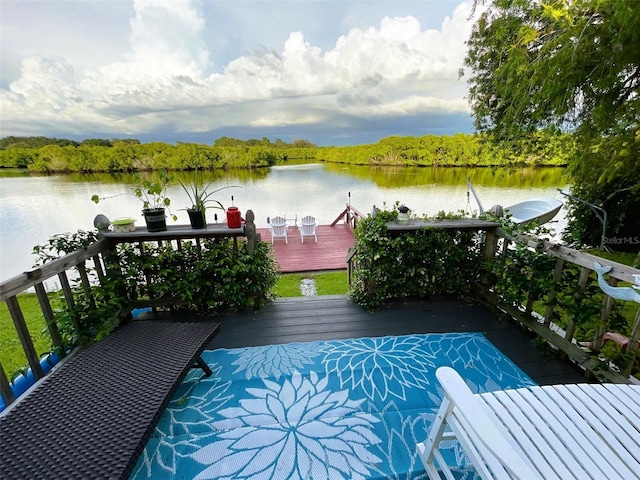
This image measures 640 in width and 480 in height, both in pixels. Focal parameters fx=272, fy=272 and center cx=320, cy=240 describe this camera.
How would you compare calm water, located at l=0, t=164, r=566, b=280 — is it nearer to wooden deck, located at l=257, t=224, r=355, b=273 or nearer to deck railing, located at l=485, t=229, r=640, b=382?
wooden deck, located at l=257, t=224, r=355, b=273

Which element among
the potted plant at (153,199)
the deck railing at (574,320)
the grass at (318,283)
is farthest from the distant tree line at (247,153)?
the grass at (318,283)

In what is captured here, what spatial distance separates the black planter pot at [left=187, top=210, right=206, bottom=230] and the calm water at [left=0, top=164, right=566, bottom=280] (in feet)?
6.53

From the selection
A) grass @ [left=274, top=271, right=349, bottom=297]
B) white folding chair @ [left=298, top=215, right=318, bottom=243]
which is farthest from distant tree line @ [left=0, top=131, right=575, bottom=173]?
white folding chair @ [left=298, top=215, right=318, bottom=243]

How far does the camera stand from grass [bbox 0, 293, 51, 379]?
2.57 m

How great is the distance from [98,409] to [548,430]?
1.97m

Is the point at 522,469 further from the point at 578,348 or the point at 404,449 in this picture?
the point at 578,348

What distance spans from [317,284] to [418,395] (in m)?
3.54

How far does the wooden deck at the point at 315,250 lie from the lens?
635 centimetres

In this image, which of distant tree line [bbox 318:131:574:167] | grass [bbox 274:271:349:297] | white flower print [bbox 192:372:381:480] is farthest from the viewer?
distant tree line [bbox 318:131:574:167]

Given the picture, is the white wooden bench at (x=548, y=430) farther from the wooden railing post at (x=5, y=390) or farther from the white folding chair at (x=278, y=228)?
the white folding chair at (x=278, y=228)

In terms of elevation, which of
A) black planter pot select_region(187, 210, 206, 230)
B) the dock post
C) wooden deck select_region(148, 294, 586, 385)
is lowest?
wooden deck select_region(148, 294, 586, 385)

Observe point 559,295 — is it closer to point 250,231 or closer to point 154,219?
point 250,231

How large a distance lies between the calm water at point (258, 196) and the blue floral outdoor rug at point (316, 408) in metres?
2.79

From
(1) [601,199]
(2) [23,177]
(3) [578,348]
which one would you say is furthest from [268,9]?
(2) [23,177]
